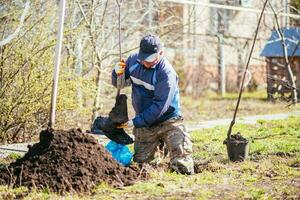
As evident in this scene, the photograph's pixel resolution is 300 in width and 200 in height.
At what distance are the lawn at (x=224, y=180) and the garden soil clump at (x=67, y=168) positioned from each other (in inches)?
5.8

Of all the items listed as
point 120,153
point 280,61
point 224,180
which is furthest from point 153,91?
point 280,61

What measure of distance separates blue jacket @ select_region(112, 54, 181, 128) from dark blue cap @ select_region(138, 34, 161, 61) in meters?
0.20

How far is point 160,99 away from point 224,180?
3.76 ft

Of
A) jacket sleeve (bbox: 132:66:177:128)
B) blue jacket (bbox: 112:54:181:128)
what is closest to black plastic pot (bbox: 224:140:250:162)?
blue jacket (bbox: 112:54:181:128)

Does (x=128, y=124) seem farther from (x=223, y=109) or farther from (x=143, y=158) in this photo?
(x=223, y=109)

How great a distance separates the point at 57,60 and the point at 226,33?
22.0 m

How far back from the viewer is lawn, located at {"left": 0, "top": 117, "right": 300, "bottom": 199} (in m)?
5.82

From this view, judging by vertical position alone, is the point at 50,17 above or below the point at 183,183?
above

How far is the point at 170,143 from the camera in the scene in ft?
23.7

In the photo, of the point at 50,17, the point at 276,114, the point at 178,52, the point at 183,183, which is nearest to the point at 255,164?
the point at 183,183

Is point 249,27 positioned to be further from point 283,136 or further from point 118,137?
point 118,137

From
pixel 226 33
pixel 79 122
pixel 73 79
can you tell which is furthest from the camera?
pixel 226 33

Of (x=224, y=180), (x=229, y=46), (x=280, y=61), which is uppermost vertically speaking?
(x=229, y=46)

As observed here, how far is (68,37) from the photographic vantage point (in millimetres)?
11297
